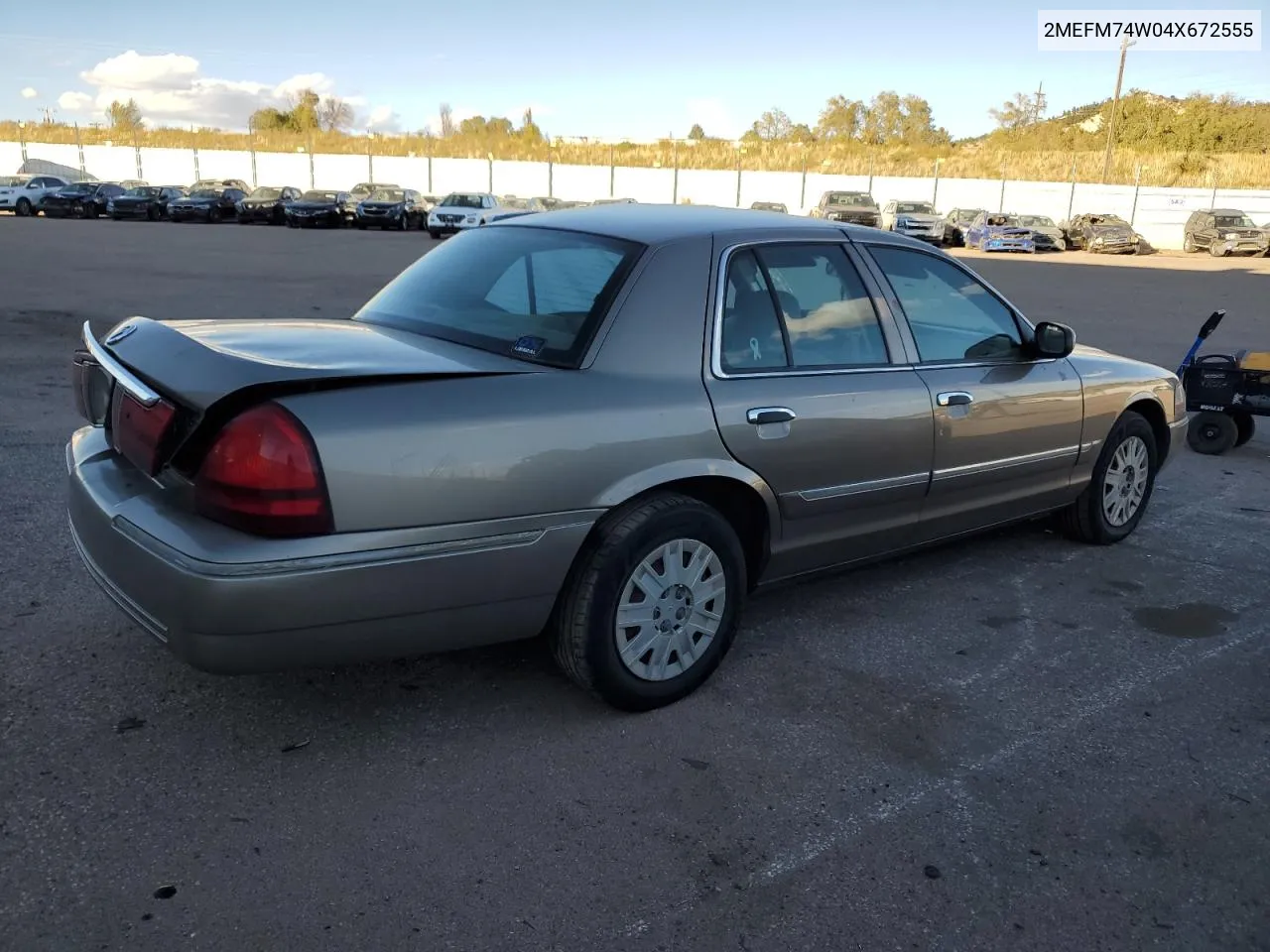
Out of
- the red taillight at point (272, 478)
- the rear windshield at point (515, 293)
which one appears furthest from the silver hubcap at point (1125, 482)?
the red taillight at point (272, 478)

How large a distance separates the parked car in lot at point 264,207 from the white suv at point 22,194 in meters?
6.79

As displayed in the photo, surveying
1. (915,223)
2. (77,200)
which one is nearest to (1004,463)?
(915,223)

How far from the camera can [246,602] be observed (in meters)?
2.62

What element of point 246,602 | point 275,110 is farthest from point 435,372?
point 275,110

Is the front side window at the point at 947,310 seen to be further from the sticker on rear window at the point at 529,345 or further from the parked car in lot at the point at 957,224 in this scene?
the parked car in lot at the point at 957,224

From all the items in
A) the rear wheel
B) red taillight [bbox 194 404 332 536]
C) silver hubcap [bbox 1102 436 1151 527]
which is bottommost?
the rear wheel

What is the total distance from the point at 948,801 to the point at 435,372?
6.25ft

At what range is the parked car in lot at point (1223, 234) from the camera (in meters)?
35.5

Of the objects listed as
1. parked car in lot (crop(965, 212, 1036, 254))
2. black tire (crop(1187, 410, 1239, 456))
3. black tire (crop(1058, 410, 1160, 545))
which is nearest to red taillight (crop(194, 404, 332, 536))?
black tire (crop(1058, 410, 1160, 545))

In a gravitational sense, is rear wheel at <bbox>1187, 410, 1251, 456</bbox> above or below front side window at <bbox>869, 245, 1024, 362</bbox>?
below

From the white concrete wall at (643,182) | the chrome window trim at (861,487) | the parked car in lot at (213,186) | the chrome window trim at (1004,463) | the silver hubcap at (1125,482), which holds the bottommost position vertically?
the silver hubcap at (1125,482)

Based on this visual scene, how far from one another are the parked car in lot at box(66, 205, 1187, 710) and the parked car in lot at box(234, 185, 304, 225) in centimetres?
3854

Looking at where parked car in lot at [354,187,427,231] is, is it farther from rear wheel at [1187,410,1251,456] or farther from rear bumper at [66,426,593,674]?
rear bumper at [66,426,593,674]

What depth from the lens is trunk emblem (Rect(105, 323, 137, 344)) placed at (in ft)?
11.0
